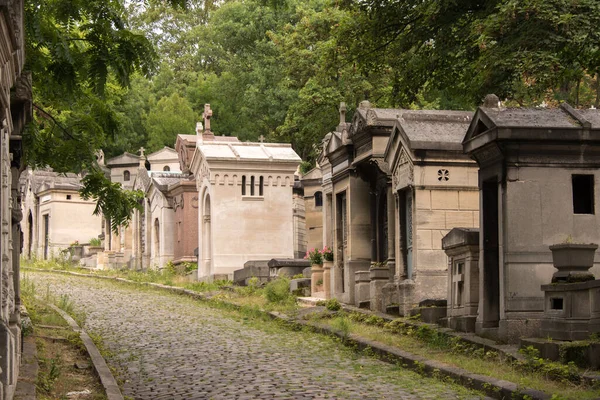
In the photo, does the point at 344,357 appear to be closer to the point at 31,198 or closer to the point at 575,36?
the point at 575,36

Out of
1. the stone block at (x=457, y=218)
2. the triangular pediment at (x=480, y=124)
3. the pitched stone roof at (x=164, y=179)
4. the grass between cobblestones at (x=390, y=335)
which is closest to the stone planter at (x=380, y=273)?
the grass between cobblestones at (x=390, y=335)

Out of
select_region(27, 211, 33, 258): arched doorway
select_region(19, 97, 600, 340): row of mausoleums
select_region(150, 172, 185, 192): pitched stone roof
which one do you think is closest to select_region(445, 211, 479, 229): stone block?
select_region(19, 97, 600, 340): row of mausoleums

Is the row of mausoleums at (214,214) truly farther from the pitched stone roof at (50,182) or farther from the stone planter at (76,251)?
→ the pitched stone roof at (50,182)

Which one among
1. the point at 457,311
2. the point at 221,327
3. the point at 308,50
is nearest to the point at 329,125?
the point at 308,50

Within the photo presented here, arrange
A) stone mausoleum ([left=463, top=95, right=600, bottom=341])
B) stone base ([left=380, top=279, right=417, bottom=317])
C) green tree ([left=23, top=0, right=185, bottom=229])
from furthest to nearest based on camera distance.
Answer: stone base ([left=380, top=279, right=417, bottom=317]) < stone mausoleum ([left=463, top=95, right=600, bottom=341]) < green tree ([left=23, top=0, right=185, bottom=229])

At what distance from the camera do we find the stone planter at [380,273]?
18375 mm

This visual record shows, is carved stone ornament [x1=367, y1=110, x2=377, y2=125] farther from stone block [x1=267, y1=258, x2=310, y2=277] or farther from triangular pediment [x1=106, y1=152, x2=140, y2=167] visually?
triangular pediment [x1=106, y1=152, x2=140, y2=167]

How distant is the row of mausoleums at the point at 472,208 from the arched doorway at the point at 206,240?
11165 millimetres

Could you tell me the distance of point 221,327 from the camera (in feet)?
57.7

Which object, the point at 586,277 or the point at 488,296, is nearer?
the point at 586,277

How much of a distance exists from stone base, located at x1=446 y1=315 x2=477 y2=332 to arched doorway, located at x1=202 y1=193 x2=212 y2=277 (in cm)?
1780

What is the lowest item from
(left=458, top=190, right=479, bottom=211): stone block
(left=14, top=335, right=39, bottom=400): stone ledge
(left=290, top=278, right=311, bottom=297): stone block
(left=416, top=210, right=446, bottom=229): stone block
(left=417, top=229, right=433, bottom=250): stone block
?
Answer: (left=14, top=335, right=39, bottom=400): stone ledge

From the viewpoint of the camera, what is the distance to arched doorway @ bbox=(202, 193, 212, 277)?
104 feet

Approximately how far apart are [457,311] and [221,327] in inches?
191
